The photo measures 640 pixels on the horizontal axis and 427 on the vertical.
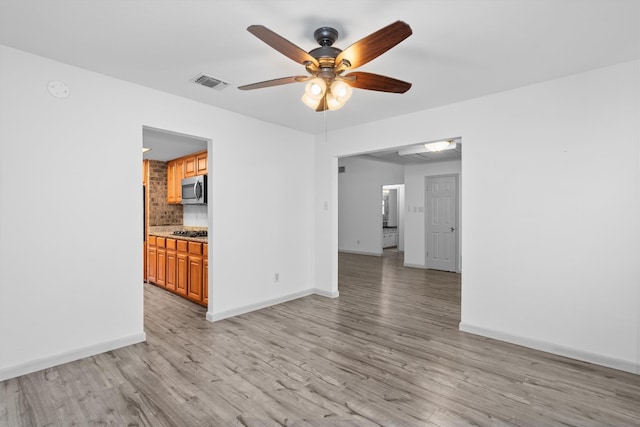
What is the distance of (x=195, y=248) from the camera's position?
4398 mm

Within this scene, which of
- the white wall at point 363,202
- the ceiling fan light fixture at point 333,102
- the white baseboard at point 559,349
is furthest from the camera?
the white wall at point 363,202

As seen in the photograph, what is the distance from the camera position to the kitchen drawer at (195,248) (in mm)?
4298

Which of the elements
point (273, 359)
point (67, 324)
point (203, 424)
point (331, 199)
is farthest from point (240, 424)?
point (331, 199)

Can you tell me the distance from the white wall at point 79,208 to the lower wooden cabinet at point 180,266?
0.52m

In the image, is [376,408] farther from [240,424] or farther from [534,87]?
[534,87]

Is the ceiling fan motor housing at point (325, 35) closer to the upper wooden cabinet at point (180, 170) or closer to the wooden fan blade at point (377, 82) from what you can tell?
the wooden fan blade at point (377, 82)

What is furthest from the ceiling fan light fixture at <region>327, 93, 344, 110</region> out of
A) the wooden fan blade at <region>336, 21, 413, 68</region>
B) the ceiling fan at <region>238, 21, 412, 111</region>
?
the wooden fan blade at <region>336, 21, 413, 68</region>

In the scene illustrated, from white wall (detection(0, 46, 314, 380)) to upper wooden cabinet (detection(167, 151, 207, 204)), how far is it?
134 centimetres

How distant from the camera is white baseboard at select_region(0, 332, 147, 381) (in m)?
2.47

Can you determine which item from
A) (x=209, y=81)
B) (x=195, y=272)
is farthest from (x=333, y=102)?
(x=195, y=272)

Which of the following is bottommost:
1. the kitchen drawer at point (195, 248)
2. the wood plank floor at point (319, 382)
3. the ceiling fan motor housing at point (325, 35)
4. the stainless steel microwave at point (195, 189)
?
the wood plank floor at point (319, 382)

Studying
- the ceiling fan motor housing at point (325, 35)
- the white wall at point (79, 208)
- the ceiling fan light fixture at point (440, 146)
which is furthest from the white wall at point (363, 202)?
the ceiling fan motor housing at point (325, 35)

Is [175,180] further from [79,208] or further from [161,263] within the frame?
[79,208]

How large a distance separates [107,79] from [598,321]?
4.86m
